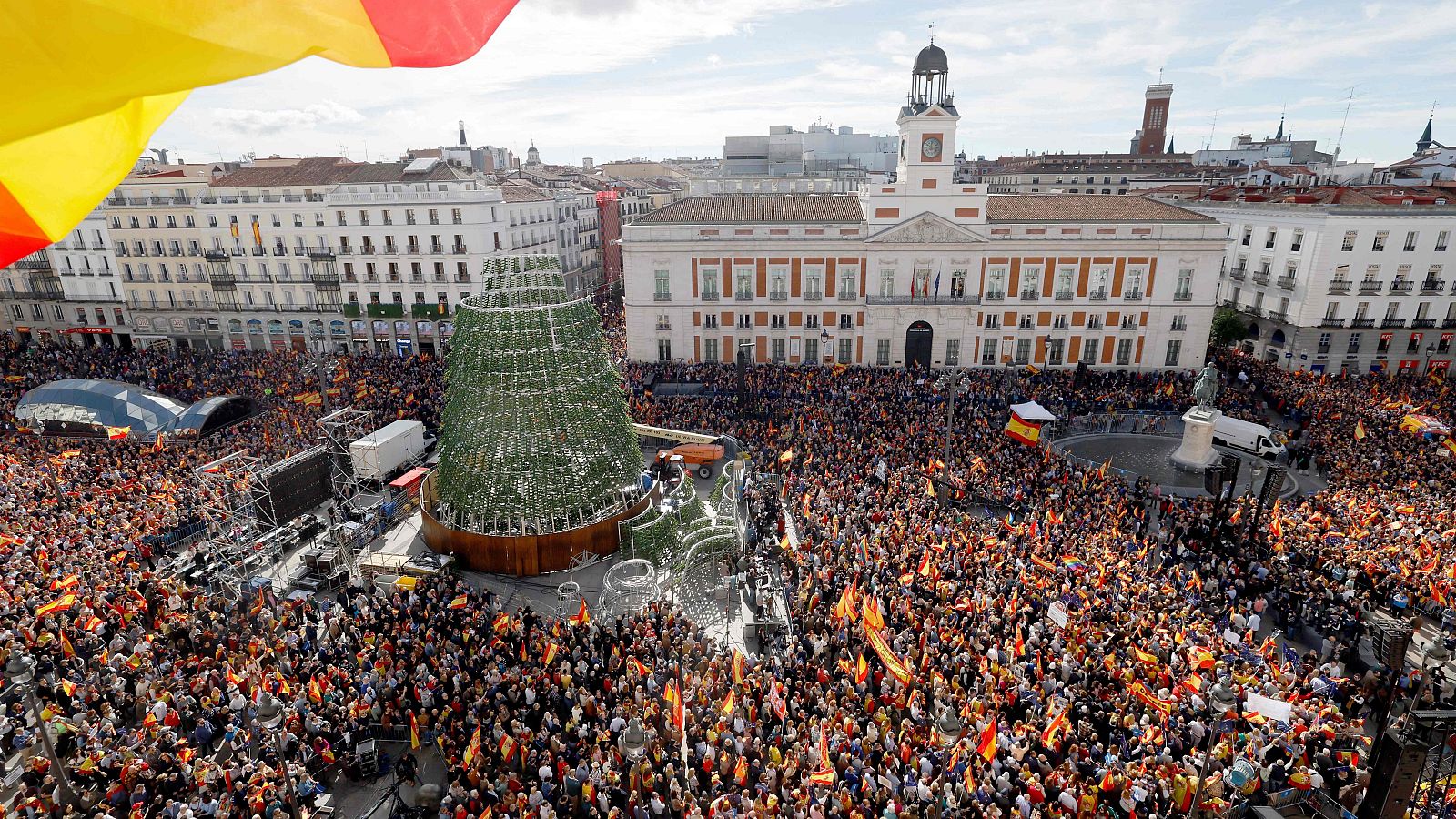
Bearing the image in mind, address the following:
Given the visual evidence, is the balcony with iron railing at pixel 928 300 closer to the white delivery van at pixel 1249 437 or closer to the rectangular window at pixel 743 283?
the rectangular window at pixel 743 283

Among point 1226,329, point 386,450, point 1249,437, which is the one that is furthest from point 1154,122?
point 386,450

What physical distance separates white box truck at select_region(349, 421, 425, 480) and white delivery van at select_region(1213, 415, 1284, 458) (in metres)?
35.3

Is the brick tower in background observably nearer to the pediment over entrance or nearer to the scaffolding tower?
the pediment over entrance

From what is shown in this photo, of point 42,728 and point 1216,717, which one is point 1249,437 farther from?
point 42,728

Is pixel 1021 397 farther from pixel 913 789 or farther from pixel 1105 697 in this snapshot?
pixel 913 789

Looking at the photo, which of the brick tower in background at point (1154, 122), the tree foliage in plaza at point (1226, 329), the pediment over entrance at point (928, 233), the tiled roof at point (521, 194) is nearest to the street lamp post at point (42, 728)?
the pediment over entrance at point (928, 233)

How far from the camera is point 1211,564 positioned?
23.2 meters

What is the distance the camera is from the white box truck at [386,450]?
3194 cm

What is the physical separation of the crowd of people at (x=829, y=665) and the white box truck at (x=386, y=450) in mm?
5863

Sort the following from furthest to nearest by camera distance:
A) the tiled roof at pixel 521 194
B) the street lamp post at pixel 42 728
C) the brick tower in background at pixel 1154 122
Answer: the brick tower in background at pixel 1154 122, the tiled roof at pixel 521 194, the street lamp post at pixel 42 728

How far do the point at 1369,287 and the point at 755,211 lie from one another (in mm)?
37808

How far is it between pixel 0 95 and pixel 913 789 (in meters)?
15.9

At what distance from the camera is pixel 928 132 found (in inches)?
1838

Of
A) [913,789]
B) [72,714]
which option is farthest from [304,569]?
[913,789]
